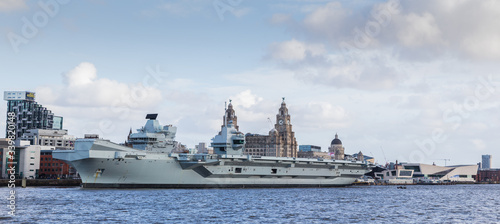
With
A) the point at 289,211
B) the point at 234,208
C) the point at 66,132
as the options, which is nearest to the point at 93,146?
the point at 234,208

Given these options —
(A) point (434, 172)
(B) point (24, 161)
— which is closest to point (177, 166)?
(B) point (24, 161)

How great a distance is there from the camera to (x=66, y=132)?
140 meters

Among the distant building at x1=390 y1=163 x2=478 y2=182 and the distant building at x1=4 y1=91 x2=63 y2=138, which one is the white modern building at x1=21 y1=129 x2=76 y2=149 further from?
the distant building at x1=390 y1=163 x2=478 y2=182

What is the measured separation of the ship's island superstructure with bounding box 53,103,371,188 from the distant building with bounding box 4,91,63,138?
4346 inches

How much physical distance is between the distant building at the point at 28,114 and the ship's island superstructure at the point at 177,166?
110m

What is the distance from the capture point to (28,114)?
6732 inches

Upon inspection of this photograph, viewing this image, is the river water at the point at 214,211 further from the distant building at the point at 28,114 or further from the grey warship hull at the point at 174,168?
the distant building at the point at 28,114

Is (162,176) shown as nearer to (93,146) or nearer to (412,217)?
(93,146)

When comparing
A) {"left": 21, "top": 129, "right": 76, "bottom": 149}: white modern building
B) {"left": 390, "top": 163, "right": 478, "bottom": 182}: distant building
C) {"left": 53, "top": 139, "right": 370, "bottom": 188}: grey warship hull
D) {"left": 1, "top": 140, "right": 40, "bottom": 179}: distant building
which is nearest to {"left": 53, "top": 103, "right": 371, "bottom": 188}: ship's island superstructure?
{"left": 53, "top": 139, "right": 370, "bottom": 188}: grey warship hull

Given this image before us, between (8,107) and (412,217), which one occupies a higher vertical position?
(8,107)

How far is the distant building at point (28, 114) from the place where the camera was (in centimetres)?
16838

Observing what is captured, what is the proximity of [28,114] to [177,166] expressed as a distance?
122 m

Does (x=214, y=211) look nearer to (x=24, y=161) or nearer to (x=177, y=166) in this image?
(x=177, y=166)

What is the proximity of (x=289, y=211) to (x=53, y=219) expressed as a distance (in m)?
17.6
